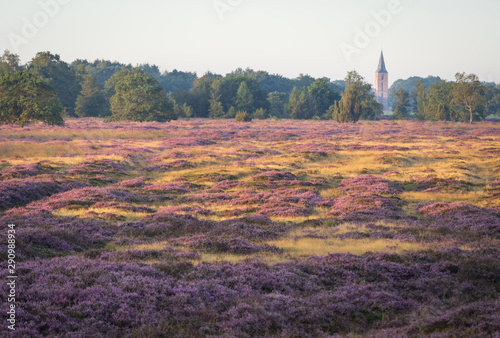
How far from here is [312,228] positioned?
61.2 ft

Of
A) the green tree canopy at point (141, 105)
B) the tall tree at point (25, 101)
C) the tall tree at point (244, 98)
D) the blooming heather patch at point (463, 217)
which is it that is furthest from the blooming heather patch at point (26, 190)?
the tall tree at point (244, 98)

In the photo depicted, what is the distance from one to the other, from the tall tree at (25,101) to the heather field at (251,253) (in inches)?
1203

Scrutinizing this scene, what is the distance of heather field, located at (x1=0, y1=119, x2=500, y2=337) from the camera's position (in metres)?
8.73

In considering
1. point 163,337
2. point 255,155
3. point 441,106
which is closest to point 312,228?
point 163,337

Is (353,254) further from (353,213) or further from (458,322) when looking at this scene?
(353,213)

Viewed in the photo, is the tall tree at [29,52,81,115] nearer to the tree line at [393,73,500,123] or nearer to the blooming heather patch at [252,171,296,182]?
the blooming heather patch at [252,171,296,182]

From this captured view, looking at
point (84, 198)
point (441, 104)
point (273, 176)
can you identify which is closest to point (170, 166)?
point (273, 176)

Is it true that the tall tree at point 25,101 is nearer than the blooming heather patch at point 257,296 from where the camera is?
No

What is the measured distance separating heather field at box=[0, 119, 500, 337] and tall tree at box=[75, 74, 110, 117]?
280 ft

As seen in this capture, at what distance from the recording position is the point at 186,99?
127 metres

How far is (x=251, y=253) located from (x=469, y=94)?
4201 inches

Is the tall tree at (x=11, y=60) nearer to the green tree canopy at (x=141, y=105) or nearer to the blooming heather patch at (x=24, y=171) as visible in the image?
the green tree canopy at (x=141, y=105)

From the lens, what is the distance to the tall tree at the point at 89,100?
11300cm

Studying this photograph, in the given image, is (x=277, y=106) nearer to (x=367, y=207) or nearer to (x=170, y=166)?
(x=170, y=166)
